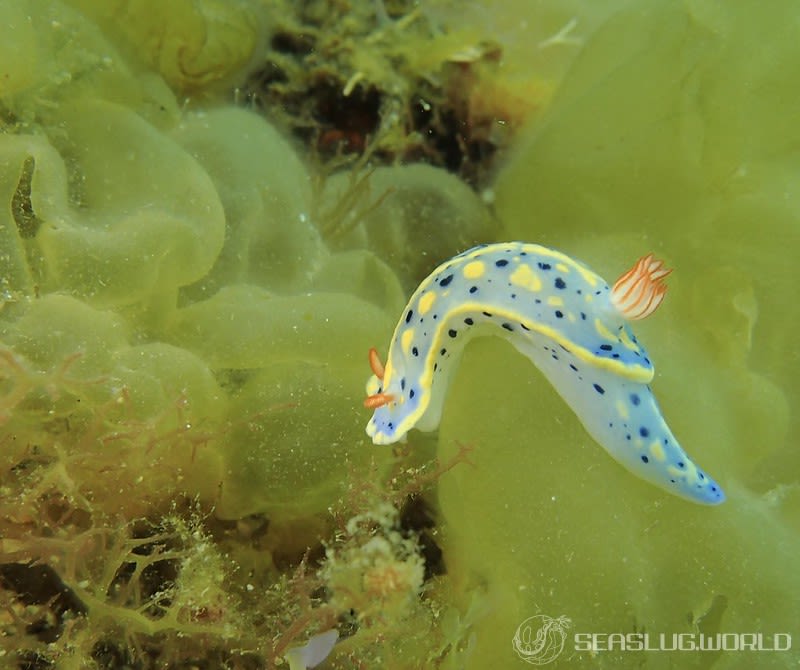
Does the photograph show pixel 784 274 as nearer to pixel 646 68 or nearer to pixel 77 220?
pixel 646 68

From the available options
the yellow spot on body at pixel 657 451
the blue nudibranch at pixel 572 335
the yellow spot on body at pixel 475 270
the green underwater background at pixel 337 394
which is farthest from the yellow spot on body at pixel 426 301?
the yellow spot on body at pixel 657 451

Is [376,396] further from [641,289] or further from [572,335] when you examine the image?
[641,289]

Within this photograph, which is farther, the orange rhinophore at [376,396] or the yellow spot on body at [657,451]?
the orange rhinophore at [376,396]

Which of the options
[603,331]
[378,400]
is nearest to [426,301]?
[378,400]

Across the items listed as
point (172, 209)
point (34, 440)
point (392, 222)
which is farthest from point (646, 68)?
point (34, 440)

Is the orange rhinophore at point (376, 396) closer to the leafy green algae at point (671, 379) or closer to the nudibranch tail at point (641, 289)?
the leafy green algae at point (671, 379)

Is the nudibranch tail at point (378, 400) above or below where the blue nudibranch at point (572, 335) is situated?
below

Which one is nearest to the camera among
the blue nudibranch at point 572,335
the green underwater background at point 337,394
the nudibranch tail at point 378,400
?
the blue nudibranch at point 572,335
